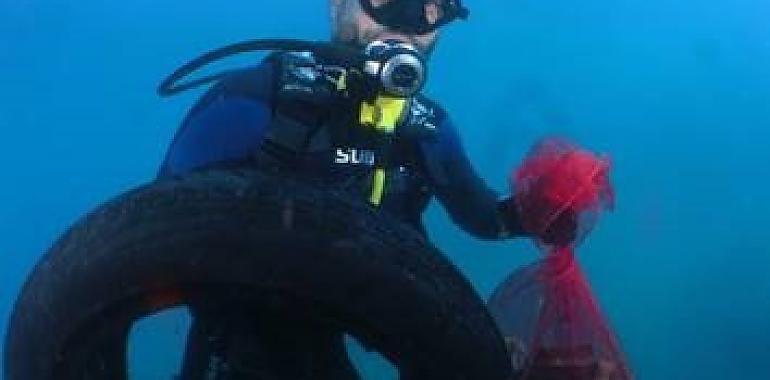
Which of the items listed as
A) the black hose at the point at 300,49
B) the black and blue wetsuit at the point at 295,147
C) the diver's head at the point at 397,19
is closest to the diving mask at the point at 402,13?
the diver's head at the point at 397,19

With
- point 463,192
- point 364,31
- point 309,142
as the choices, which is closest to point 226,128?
point 309,142

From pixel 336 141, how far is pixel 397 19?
1.40 ft

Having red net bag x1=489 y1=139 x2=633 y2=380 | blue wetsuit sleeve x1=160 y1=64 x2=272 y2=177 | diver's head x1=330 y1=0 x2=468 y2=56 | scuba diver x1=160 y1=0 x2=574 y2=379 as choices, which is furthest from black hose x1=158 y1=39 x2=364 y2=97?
red net bag x1=489 y1=139 x2=633 y2=380

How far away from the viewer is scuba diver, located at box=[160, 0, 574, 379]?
1.22m

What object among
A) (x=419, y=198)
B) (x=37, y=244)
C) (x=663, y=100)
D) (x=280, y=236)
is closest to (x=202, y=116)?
(x=419, y=198)

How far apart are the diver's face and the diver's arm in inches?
9.7

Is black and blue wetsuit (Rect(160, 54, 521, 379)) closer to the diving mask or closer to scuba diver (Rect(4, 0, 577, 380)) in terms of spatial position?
scuba diver (Rect(4, 0, 577, 380))

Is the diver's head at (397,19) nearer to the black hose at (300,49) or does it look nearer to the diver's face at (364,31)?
the diver's face at (364,31)

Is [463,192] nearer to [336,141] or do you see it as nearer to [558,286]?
[336,141]

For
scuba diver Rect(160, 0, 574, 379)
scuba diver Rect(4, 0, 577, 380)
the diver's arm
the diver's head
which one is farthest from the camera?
the diver's arm

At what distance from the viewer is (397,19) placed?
6.75ft

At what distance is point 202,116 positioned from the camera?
6.23 ft

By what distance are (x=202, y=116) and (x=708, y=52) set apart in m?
2.10

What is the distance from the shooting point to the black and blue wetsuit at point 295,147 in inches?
49.6
